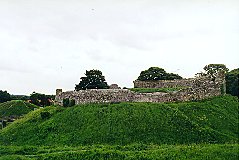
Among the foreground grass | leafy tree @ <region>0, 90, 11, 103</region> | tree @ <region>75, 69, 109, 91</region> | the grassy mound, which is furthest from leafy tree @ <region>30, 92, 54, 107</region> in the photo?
the foreground grass

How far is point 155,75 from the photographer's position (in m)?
65.1

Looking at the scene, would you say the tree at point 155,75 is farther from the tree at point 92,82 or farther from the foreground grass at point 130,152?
the foreground grass at point 130,152

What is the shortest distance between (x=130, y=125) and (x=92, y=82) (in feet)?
54.8

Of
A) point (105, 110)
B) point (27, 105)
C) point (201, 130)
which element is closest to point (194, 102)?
point (201, 130)

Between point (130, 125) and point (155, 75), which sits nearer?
point (130, 125)

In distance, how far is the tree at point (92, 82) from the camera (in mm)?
45844

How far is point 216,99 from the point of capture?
36781 mm

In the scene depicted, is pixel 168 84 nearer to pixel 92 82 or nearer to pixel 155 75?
pixel 92 82

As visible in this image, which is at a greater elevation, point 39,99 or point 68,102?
point 39,99

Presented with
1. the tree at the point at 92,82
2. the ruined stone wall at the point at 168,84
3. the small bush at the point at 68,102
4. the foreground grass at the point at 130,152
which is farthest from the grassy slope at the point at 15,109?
the foreground grass at the point at 130,152

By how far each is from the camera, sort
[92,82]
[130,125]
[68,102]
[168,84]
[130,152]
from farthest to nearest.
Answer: [92,82], [168,84], [68,102], [130,125], [130,152]

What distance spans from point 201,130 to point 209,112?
13.1ft

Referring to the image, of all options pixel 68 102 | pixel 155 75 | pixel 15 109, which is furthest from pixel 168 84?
pixel 15 109

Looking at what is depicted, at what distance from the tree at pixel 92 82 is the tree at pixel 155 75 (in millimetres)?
17154
